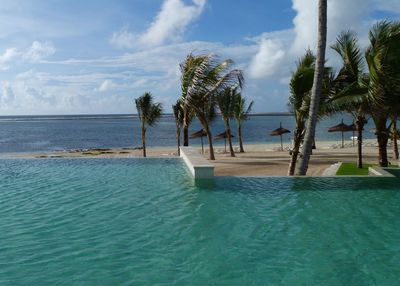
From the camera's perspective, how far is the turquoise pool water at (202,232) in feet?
18.4

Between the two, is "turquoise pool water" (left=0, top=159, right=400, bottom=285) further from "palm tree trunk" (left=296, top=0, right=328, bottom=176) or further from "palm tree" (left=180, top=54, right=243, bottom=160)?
"palm tree" (left=180, top=54, right=243, bottom=160)

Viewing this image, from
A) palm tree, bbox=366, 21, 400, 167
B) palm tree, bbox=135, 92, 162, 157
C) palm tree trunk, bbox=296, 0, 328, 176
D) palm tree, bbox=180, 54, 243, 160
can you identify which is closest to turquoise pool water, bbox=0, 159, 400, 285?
palm tree trunk, bbox=296, 0, 328, 176

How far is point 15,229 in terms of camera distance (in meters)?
7.74

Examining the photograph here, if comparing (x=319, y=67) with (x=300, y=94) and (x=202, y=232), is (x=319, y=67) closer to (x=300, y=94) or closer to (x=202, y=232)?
(x=300, y=94)

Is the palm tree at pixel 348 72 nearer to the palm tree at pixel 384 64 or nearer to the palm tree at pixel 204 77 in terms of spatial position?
the palm tree at pixel 384 64

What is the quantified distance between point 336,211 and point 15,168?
1300 centimetres

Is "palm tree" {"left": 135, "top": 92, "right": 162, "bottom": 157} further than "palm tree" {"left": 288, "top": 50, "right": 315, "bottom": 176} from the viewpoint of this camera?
Yes

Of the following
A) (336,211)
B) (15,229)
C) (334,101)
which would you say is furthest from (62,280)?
(334,101)

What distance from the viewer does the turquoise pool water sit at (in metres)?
5.61

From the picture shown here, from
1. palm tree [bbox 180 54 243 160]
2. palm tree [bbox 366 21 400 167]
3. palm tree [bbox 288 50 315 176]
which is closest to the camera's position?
palm tree [bbox 366 21 400 167]

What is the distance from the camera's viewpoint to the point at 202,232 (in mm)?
7512


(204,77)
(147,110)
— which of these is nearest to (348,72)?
(204,77)

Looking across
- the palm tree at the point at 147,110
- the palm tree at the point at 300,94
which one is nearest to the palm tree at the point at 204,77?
the palm tree at the point at 300,94

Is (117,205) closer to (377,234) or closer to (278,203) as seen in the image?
(278,203)
